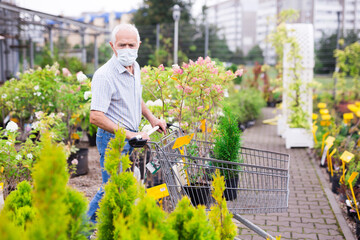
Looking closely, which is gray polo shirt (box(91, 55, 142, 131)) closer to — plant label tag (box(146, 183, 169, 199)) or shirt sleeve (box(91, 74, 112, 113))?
shirt sleeve (box(91, 74, 112, 113))

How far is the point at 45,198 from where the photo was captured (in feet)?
4.28

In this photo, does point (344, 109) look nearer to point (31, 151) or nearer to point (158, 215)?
point (31, 151)

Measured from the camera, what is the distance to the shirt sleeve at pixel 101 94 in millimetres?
2848

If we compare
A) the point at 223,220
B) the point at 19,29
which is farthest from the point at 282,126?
the point at 19,29

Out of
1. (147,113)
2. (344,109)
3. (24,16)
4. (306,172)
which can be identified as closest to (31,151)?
(147,113)

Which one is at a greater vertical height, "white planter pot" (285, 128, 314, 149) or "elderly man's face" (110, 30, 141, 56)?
"elderly man's face" (110, 30, 141, 56)

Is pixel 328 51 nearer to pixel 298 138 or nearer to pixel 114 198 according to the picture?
pixel 298 138

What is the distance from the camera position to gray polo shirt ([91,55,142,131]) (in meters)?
2.88

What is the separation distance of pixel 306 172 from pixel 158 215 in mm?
5322

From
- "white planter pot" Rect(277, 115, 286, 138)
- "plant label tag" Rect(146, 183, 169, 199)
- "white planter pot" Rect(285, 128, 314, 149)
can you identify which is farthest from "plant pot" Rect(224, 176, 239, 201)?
"white planter pot" Rect(277, 115, 286, 138)

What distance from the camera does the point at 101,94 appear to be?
2.88 meters

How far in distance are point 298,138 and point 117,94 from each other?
614 cm

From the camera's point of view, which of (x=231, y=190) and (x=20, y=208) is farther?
(x=231, y=190)

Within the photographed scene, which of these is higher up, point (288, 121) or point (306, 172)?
point (288, 121)
